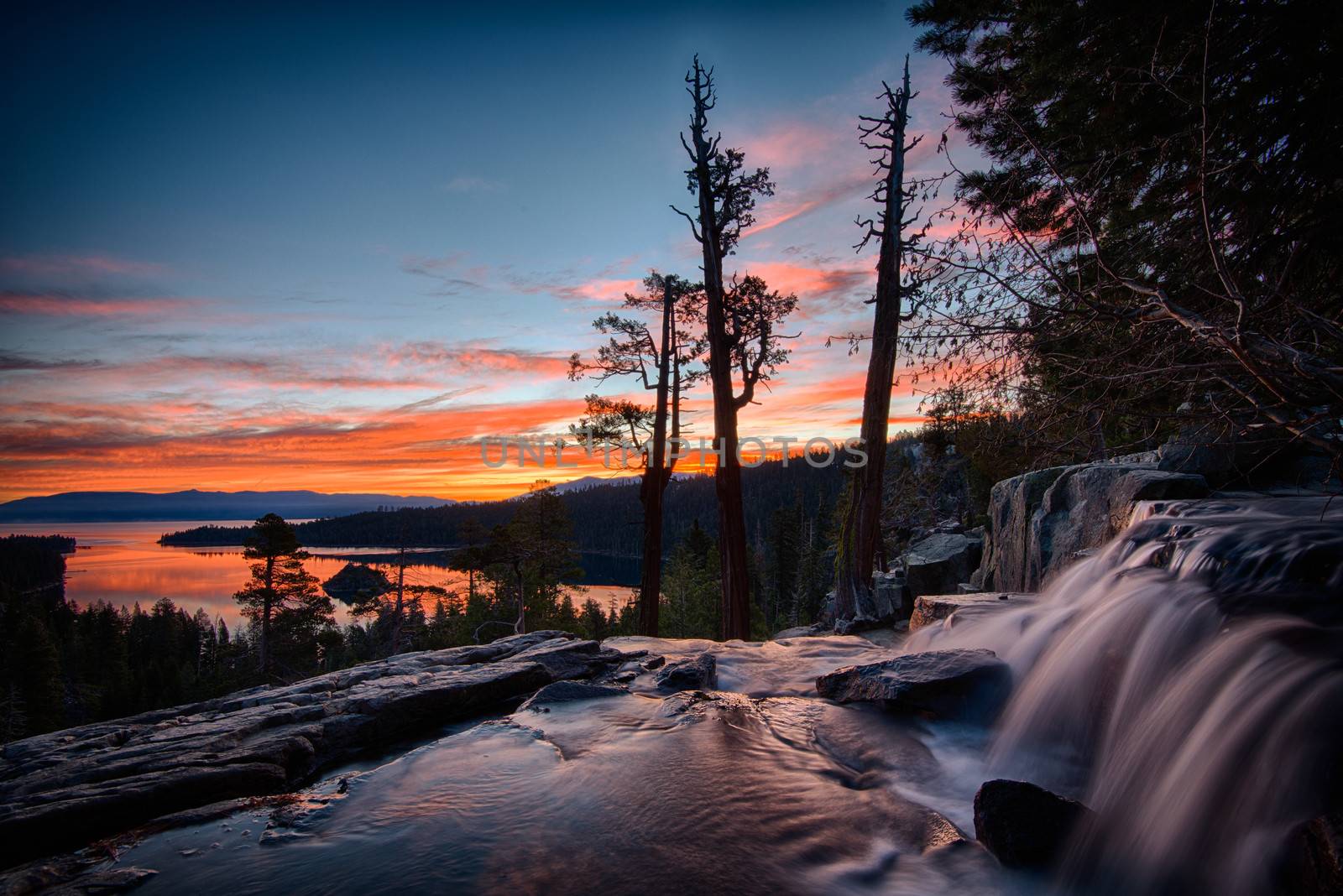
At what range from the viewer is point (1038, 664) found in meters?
4.65

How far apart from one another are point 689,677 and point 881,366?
7.40 m

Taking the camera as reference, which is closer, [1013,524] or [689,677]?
[689,677]

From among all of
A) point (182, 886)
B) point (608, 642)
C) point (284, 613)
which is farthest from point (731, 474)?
point (284, 613)

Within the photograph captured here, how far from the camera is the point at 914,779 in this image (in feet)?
12.1

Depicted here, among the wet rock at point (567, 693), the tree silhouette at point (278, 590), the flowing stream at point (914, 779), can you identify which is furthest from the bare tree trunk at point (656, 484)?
the tree silhouette at point (278, 590)

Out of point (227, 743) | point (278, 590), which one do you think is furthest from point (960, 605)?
point (278, 590)

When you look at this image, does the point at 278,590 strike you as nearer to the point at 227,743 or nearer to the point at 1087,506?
the point at 227,743

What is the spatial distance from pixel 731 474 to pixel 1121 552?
6774mm

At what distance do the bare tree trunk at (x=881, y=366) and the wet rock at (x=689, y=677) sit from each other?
5.67m

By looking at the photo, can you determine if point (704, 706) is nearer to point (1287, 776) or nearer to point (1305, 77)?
point (1287, 776)

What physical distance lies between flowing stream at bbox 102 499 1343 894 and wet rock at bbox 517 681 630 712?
0.94 feet

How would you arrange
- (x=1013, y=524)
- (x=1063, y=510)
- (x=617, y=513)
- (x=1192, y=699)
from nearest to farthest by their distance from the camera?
(x=1192, y=699)
(x=1063, y=510)
(x=1013, y=524)
(x=617, y=513)

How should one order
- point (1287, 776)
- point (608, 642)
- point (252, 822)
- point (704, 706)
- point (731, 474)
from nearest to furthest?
point (1287, 776), point (252, 822), point (704, 706), point (608, 642), point (731, 474)

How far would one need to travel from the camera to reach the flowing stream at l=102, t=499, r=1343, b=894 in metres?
2.67
